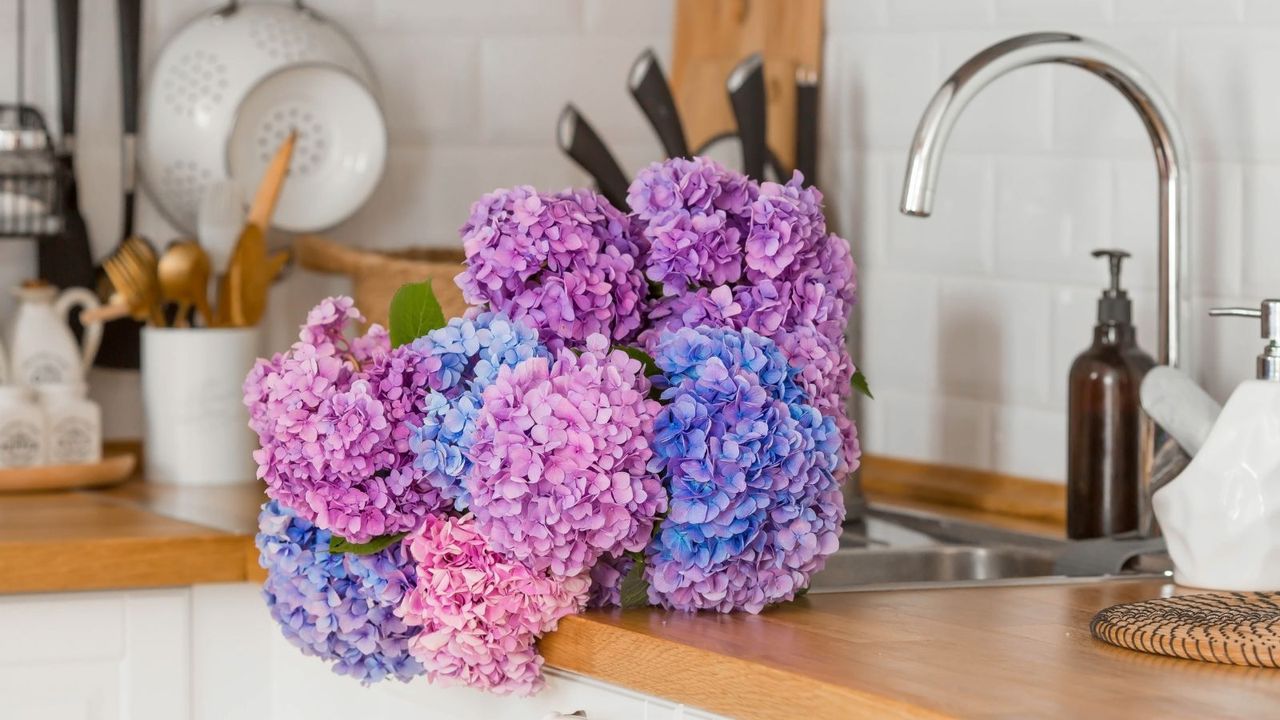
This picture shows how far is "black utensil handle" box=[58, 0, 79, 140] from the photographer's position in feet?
6.67

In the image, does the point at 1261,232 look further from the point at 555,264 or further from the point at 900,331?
the point at 555,264

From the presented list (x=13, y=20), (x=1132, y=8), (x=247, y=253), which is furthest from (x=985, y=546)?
(x=13, y=20)

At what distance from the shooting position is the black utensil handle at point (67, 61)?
2033 mm

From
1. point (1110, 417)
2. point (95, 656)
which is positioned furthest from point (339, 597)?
point (1110, 417)

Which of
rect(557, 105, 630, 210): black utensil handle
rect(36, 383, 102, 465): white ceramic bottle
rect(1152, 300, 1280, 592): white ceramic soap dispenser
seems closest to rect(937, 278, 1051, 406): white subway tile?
rect(557, 105, 630, 210): black utensil handle

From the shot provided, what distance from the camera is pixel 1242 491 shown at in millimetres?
1281

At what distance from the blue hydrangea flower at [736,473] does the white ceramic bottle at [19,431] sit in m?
0.94

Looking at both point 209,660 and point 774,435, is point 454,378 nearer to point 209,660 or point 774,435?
point 774,435

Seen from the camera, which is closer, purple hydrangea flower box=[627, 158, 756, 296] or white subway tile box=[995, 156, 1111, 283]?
purple hydrangea flower box=[627, 158, 756, 296]

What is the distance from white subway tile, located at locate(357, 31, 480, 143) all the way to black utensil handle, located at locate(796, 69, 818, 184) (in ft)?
1.34

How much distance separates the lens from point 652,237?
1.24 meters

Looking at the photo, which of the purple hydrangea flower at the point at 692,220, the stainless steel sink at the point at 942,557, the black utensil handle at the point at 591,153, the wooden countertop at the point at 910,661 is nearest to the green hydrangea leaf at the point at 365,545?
the wooden countertop at the point at 910,661

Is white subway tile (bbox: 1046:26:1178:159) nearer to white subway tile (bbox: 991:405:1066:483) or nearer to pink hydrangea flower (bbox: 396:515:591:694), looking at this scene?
white subway tile (bbox: 991:405:1066:483)

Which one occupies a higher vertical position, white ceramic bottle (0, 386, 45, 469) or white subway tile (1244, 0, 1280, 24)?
white subway tile (1244, 0, 1280, 24)
